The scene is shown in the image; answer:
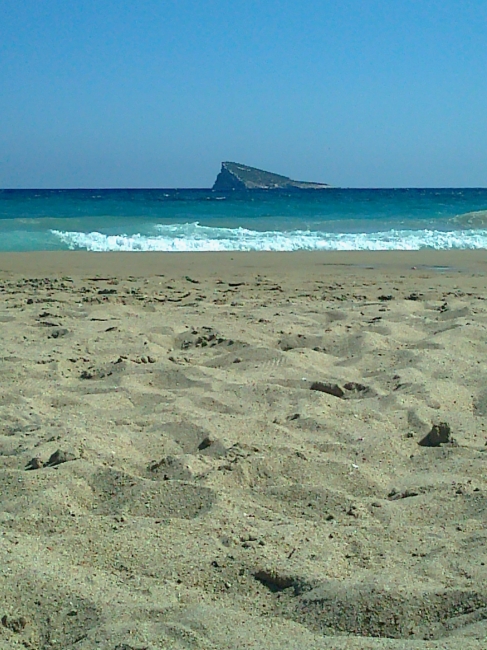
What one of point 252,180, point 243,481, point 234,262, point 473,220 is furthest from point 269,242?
point 252,180

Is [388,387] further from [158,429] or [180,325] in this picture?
[180,325]

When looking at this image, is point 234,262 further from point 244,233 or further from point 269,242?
point 244,233

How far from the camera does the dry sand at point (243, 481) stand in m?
1.68

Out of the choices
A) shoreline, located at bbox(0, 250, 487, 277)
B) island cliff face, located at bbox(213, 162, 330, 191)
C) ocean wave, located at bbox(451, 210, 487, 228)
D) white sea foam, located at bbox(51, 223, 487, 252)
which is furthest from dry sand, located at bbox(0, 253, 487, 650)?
island cliff face, located at bbox(213, 162, 330, 191)

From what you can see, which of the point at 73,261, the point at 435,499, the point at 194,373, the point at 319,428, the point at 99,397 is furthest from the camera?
the point at 73,261

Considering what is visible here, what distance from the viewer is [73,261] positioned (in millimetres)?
9594

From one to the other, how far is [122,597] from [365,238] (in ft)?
44.8

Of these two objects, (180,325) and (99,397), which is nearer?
(99,397)

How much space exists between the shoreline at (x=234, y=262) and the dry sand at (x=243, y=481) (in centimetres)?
355

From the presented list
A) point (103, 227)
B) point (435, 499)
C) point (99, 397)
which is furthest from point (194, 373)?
point (103, 227)

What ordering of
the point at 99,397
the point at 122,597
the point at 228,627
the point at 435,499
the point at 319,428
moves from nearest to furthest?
1. the point at 228,627
2. the point at 122,597
3. the point at 435,499
4. the point at 319,428
5. the point at 99,397

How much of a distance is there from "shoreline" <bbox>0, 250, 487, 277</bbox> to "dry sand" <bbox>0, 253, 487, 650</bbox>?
355cm

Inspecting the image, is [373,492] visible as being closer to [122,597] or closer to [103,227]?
[122,597]

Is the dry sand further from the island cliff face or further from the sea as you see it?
the island cliff face
